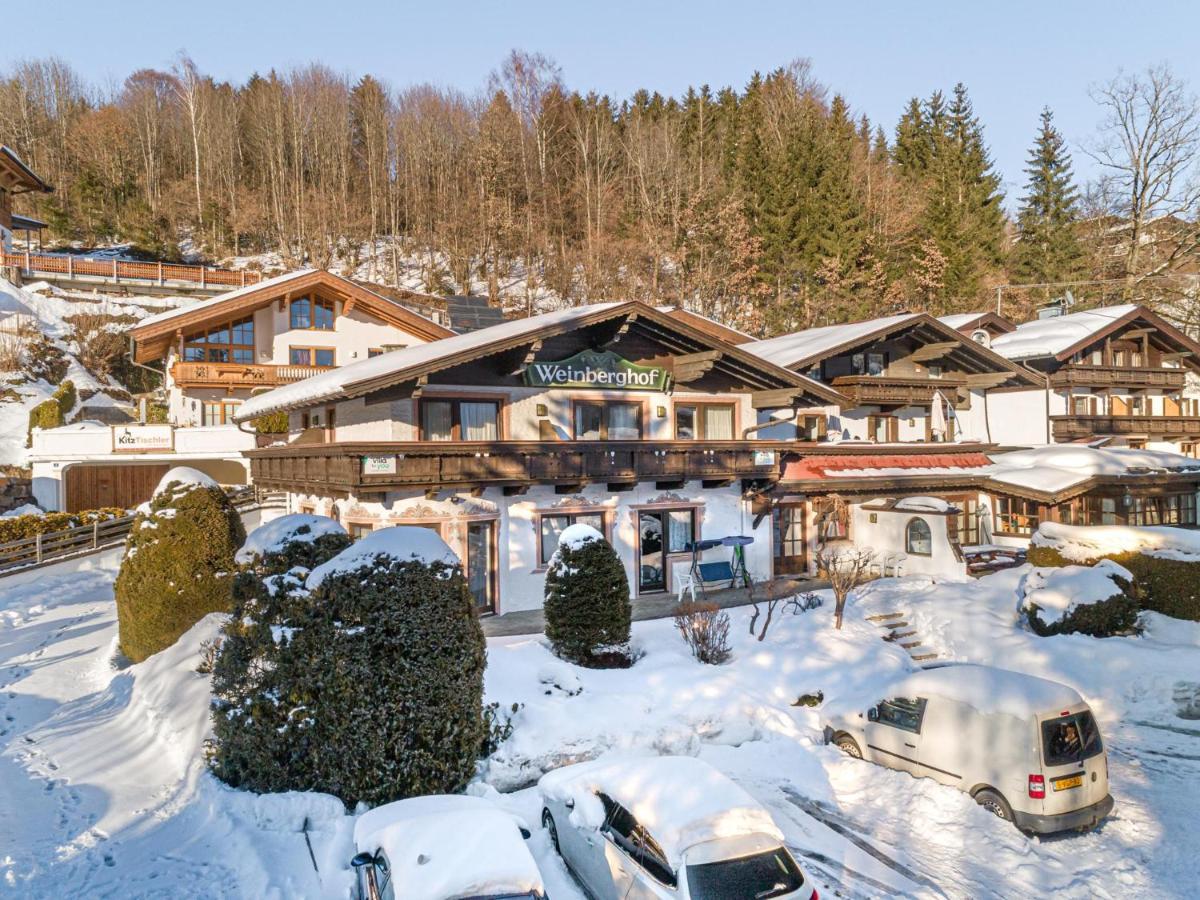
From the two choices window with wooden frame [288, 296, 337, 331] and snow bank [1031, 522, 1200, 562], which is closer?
snow bank [1031, 522, 1200, 562]

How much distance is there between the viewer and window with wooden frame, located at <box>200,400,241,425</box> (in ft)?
121

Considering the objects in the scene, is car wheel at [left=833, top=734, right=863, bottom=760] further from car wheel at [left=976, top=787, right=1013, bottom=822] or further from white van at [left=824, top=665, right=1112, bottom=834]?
car wheel at [left=976, top=787, right=1013, bottom=822]

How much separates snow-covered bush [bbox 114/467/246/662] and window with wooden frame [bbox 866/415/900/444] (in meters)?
22.1

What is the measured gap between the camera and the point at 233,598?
10.3 meters

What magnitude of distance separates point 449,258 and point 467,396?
45569 millimetres

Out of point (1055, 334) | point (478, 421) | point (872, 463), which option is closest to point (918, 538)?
point (872, 463)

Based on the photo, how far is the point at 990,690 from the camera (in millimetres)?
Result: 11156

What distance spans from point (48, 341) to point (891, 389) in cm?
4850

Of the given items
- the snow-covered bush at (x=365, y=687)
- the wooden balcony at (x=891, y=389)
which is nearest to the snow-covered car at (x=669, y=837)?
the snow-covered bush at (x=365, y=687)

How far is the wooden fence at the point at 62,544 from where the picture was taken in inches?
955

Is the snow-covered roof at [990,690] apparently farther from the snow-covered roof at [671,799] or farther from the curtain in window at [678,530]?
the curtain in window at [678,530]

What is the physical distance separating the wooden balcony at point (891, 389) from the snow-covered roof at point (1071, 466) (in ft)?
11.4

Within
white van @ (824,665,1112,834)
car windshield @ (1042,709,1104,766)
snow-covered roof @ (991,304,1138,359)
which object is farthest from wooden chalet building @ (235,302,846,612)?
snow-covered roof @ (991,304,1138,359)

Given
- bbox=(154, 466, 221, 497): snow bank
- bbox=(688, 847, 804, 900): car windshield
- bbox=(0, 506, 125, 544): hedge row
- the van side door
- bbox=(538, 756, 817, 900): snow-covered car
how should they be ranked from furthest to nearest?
bbox=(0, 506, 125, 544): hedge row
bbox=(154, 466, 221, 497): snow bank
the van side door
bbox=(538, 756, 817, 900): snow-covered car
bbox=(688, 847, 804, 900): car windshield
